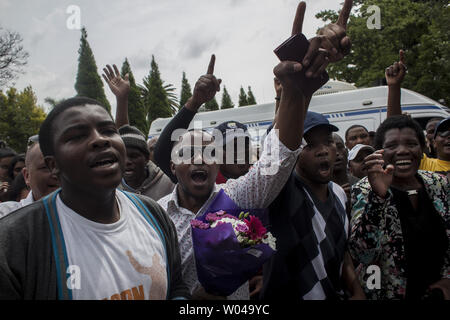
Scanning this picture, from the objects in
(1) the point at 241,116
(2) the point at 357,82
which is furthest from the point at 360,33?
(1) the point at 241,116

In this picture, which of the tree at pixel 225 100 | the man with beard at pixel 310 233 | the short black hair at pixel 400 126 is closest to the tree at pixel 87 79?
the short black hair at pixel 400 126

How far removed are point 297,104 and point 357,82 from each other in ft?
59.0

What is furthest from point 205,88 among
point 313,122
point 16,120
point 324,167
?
point 16,120

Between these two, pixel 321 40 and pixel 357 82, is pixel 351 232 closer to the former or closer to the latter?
pixel 321 40

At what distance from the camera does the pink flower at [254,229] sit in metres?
1.70

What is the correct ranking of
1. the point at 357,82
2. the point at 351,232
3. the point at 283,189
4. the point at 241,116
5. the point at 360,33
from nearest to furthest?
the point at 283,189 < the point at 351,232 < the point at 241,116 < the point at 360,33 < the point at 357,82

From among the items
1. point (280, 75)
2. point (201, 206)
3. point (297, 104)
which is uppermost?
point (280, 75)

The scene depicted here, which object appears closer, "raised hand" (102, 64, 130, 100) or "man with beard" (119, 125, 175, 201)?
"man with beard" (119, 125, 175, 201)

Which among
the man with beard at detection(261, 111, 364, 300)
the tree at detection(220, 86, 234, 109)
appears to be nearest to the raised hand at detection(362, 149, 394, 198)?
the man with beard at detection(261, 111, 364, 300)

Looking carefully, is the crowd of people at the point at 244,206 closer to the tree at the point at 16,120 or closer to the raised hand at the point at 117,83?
the raised hand at the point at 117,83

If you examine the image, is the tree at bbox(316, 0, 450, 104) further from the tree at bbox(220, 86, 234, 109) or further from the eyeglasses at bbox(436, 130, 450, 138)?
the tree at bbox(220, 86, 234, 109)

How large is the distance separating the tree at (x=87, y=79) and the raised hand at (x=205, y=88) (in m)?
19.1

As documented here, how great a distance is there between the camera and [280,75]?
1.59m

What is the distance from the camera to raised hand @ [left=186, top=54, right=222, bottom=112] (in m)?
2.68
